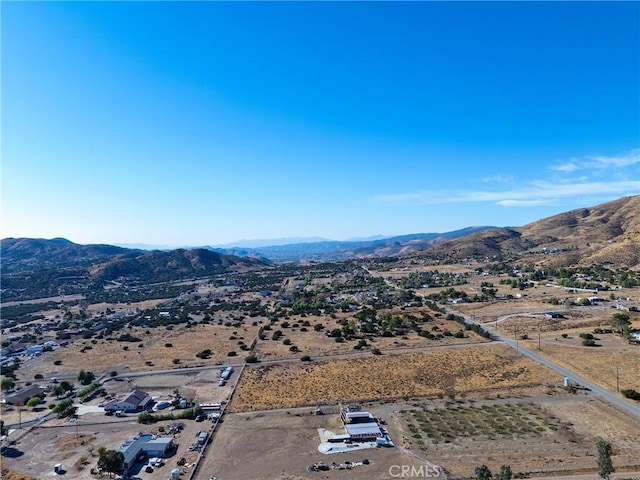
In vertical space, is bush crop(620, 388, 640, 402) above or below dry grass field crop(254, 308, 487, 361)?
above

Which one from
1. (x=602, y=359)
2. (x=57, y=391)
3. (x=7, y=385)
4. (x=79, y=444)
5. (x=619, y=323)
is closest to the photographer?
(x=79, y=444)

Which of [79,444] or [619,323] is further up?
[619,323]

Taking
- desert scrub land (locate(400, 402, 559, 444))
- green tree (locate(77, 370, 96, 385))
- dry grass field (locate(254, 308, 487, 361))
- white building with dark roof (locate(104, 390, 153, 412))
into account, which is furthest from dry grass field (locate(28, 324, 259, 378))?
desert scrub land (locate(400, 402, 559, 444))

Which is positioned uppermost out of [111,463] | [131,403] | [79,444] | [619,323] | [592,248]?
[592,248]

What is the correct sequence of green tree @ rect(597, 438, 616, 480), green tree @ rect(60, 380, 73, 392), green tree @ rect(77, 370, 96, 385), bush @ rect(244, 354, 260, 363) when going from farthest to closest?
bush @ rect(244, 354, 260, 363), green tree @ rect(77, 370, 96, 385), green tree @ rect(60, 380, 73, 392), green tree @ rect(597, 438, 616, 480)

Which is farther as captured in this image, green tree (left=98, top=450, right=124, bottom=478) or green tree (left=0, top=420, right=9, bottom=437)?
green tree (left=0, top=420, right=9, bottom=437)

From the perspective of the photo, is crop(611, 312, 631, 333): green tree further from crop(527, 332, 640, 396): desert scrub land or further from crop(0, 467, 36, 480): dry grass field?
crop(0, 467, 36, 480): dry grass field

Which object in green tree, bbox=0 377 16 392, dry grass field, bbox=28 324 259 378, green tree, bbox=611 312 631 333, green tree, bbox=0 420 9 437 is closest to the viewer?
green tree, bbox=0 420 9 437

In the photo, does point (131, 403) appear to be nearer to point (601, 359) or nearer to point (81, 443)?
point (81, 443)

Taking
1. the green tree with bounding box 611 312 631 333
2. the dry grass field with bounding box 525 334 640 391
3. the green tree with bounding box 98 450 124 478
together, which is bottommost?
the dry grass field with bounding box 525 334 640 391

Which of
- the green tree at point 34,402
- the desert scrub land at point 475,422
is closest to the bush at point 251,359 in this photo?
the green tree at point 34,402

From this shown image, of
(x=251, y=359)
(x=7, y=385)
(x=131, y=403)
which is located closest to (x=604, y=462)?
(x=131, y=403)
